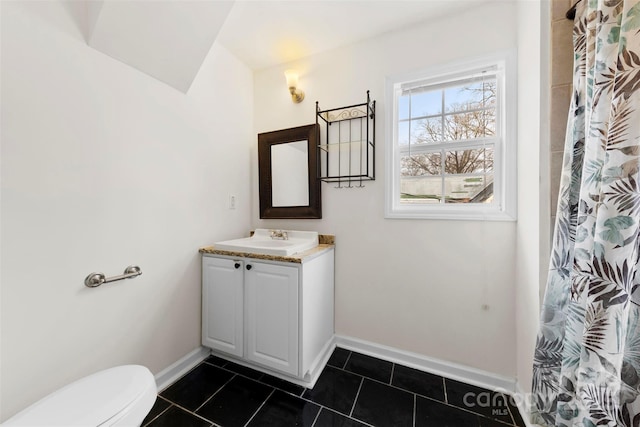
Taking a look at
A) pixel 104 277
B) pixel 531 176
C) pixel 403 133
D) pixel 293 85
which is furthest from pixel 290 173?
pixel 531 176

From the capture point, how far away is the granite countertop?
145 centimetres

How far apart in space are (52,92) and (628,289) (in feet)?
7.30

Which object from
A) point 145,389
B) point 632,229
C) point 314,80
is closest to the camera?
point 632,229

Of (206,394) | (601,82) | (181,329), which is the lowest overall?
(206,394)

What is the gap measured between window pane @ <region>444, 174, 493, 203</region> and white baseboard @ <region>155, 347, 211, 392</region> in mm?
2134

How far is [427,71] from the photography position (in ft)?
5.38

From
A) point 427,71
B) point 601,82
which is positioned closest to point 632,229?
point 601,82

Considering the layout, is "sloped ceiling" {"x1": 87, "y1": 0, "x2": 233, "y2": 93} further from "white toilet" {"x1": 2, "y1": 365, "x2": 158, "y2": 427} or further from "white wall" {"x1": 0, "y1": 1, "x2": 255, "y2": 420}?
"white toilet" {"x1": 2, "y1": 365, "x2": 158, "y2": 427}

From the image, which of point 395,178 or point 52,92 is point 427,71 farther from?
point 52,92

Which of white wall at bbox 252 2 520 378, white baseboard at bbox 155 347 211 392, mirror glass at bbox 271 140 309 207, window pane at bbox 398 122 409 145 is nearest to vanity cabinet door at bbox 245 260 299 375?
white baseboard at bbox 155 347 211 392

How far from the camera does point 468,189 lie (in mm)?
1623

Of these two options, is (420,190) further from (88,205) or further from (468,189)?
(88,205)

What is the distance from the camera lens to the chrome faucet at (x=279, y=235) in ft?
6.49

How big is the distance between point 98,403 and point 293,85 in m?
2.14
